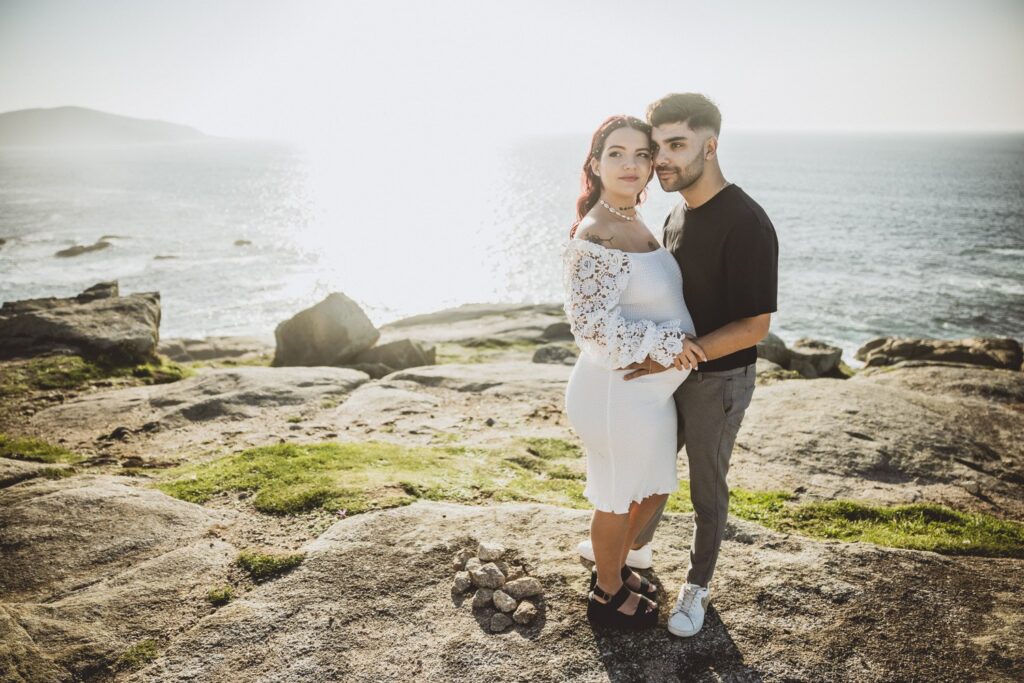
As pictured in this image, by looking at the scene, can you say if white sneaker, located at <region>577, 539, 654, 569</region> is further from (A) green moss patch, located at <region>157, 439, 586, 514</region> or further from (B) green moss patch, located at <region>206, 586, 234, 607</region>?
(B) green moss patch, located at <region>206, 586, 234, 607</region>

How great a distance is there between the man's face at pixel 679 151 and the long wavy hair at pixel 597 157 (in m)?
0.10

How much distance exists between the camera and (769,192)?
12462cm

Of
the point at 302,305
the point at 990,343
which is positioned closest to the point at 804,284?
the point at 990,343

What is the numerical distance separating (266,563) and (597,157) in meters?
4.96

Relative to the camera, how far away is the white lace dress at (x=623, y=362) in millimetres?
4406

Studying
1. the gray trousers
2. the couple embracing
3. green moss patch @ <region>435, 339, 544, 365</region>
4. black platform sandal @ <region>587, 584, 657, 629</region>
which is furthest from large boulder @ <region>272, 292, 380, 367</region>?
the gray trousers

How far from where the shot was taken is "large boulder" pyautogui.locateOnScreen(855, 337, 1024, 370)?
22281 mm

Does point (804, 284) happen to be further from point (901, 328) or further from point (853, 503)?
point (853, 503)

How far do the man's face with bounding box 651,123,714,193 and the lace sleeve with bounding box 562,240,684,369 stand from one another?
2.81 ft

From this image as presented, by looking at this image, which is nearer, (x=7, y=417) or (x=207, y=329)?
(x=7, y=417)

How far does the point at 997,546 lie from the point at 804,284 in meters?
51.6

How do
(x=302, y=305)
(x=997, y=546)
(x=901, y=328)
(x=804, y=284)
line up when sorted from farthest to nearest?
(x=804, y=284), (x=302, y=305), (x=901, y=328), (x=997, y=546)

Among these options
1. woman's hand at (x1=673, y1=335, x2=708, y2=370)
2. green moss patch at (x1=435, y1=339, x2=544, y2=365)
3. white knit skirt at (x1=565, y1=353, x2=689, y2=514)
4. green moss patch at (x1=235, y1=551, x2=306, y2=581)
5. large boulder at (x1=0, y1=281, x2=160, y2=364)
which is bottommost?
green moss patch at (x1=435, y1=339, x2=544, y2=365)

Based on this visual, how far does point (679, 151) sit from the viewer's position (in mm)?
4676
